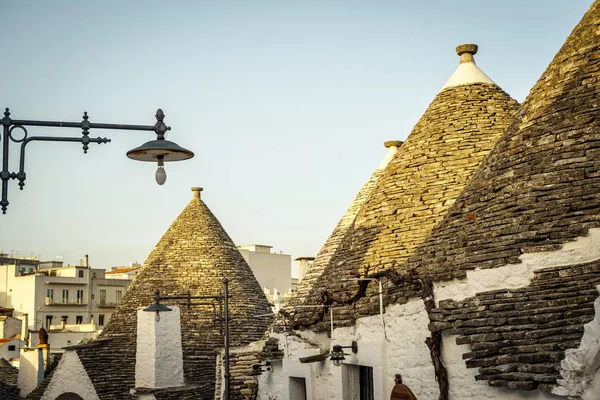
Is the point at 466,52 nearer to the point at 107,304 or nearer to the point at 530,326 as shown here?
the point at 530,326

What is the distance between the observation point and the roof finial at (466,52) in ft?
48.0

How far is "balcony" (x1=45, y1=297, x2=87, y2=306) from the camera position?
179ft

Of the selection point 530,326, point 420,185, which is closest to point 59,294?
point 420,185

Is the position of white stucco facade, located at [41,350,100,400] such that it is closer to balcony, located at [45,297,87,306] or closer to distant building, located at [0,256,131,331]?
distant building, located at [0,256,131,331]

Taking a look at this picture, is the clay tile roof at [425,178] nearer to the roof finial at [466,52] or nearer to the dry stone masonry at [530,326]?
the roof finial at [466,52]

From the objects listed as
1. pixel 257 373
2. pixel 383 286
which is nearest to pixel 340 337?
pixel 383 286

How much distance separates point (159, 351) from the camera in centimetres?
1823

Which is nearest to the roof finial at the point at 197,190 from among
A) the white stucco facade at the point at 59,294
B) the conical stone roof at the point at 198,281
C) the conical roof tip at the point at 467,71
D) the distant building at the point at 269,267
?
the conical stone roof at the point at 198,281

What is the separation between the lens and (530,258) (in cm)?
827

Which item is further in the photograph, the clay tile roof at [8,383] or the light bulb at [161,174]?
the clay tile roof at [8,383]

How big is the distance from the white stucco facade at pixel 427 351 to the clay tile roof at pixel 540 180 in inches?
5.0

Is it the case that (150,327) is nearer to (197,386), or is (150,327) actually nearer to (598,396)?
(197,386)

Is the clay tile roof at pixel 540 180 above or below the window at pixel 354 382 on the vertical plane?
above

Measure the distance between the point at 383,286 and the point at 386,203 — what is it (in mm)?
2379
